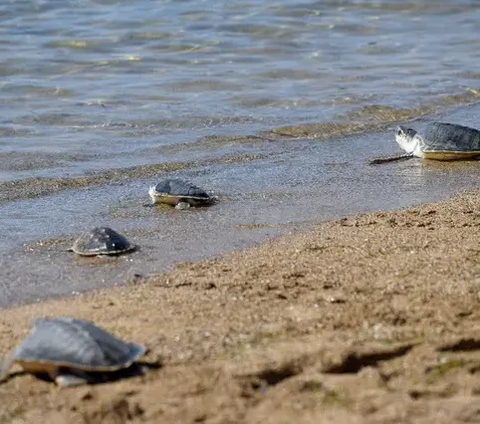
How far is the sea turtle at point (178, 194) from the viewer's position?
6156 mm

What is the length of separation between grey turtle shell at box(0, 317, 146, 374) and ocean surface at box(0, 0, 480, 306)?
1.15 metres

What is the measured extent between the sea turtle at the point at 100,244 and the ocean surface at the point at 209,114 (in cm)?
9

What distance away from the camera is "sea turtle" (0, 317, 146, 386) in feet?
11.2

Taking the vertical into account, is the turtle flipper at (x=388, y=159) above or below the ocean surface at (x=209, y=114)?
below

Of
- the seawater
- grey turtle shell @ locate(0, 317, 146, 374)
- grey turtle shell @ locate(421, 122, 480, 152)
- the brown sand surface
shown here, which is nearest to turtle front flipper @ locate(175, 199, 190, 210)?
the brown sand surface

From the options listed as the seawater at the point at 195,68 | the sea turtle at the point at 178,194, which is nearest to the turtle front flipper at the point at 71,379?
the sea turtle at the point at 178,194

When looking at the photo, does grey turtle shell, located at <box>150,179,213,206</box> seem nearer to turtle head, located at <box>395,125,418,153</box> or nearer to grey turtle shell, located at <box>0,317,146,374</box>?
turtle head, located at <box>395,125,418,153</box>

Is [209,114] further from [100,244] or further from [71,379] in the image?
[71,379]

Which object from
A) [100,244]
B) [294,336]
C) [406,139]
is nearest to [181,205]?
[100,244]

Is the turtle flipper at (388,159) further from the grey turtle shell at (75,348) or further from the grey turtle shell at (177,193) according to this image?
the grey turtle shell at (75,348)

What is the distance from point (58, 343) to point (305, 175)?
3.81 m

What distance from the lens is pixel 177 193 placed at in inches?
242

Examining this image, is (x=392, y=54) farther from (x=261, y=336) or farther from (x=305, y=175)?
(x=261, y=336)

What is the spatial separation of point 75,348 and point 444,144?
454cm
